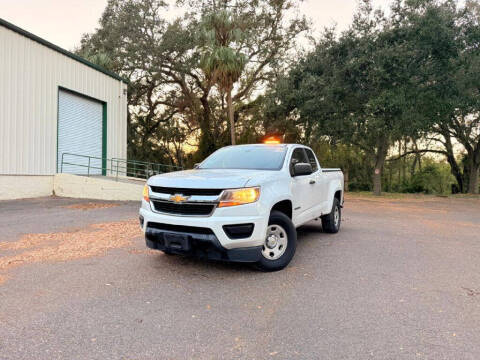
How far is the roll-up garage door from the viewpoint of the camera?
651 inches

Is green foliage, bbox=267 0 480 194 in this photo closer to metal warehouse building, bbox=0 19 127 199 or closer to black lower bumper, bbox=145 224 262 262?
metal warehouse building, bbox=0 19 127 199

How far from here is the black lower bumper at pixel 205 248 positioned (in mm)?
4195

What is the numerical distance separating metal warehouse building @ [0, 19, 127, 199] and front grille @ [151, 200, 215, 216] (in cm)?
1211

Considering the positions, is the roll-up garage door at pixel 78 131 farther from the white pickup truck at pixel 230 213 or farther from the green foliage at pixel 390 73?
the white pickup truck at pixel 230 213

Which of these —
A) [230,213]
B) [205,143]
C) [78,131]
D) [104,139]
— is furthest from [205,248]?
[205,143]

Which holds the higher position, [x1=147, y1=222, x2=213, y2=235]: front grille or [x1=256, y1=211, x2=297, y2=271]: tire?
[x1=147, y1=222, x2=213, y2=235]: front grille

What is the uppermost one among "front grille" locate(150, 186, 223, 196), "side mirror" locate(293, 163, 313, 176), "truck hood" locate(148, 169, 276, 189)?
"side mirror" locate(293, 163, 313, 176)

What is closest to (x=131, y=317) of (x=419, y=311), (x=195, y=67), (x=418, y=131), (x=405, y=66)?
(x=419, y=311)

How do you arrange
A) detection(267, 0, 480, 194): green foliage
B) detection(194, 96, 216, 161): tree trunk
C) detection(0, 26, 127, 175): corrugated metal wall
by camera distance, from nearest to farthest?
detection(0, 26, 127, 175): corrugated metal wall
detection(267, 0, 480, 194): green foliage
detection(194, 96, 216, 161): tree trunk

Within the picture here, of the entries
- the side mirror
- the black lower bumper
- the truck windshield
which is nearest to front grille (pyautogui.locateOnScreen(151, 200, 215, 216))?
the black lower bumper

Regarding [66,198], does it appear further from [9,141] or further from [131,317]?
[131,317]

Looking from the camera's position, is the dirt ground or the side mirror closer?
the dirt ground

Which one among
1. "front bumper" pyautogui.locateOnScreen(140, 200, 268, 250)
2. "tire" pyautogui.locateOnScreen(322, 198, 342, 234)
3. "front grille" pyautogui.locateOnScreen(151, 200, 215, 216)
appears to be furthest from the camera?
"tire" pyautogui.locateOnScreen(322, 198, 342, 234)

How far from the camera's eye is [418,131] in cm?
1959
